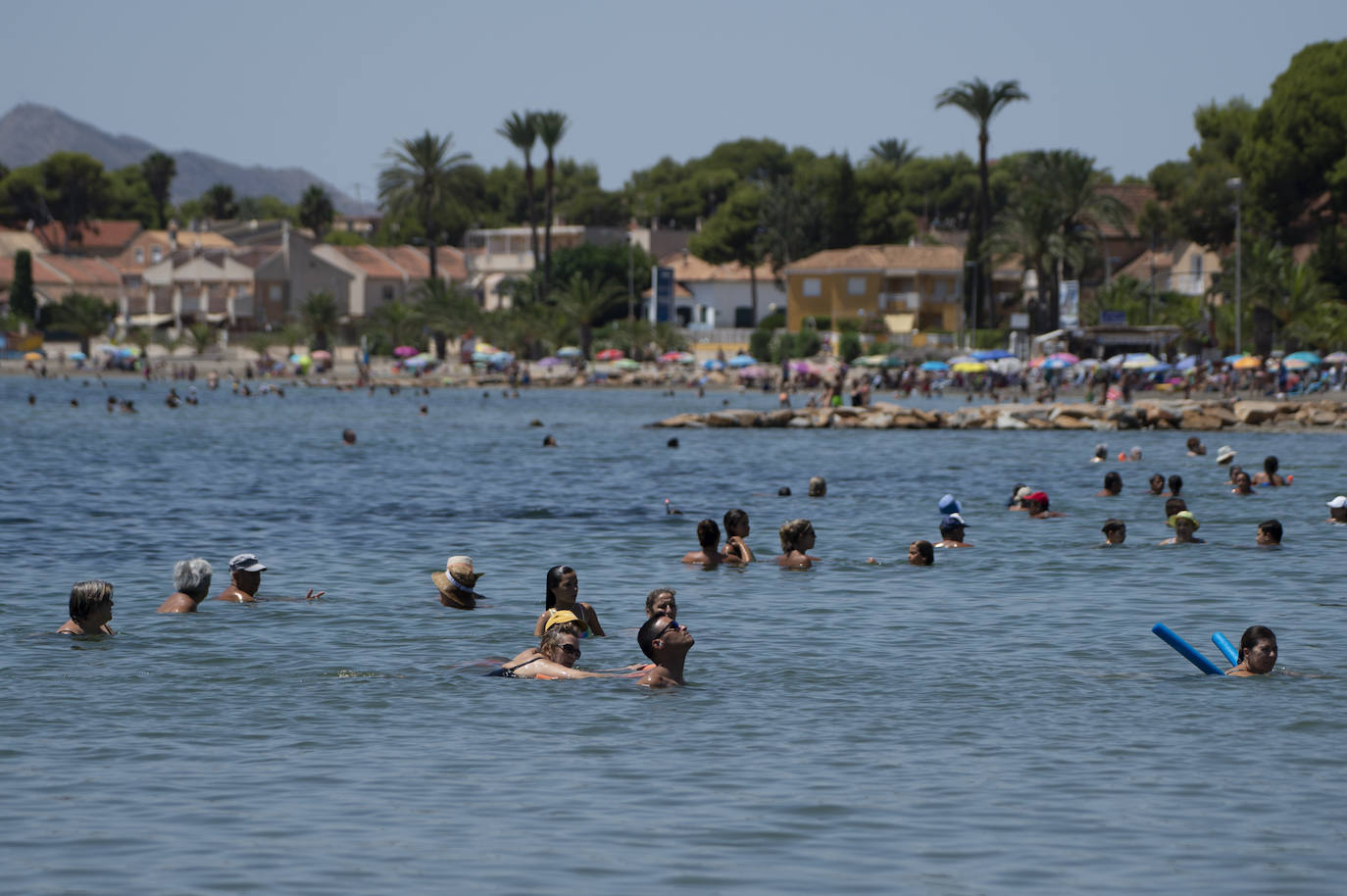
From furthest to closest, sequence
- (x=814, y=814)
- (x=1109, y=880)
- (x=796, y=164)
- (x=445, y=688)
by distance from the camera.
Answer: (x=796, y=164)
(x=445, y=688)
(x=814, y=814)
(x=1109, y=880)

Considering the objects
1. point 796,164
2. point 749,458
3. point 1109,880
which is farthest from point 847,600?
point 796,164

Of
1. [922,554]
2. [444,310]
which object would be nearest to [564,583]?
[922,554]

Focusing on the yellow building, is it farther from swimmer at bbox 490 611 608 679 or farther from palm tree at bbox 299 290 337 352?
swimmer at bbox 490 611 608 679

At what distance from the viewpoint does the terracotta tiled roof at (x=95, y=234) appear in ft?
490

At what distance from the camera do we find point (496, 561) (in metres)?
22.5

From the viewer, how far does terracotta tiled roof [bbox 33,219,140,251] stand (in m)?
150

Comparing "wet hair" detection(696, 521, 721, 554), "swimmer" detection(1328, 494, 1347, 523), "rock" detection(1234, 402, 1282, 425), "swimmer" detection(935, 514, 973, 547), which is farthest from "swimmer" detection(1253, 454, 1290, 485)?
"rock" detection(1234, 402, 1282, 425)

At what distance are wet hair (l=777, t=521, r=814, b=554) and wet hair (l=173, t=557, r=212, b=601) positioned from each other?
7173mm

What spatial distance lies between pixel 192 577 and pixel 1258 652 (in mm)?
10138

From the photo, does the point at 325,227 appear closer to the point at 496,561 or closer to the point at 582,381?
the point at 582,381

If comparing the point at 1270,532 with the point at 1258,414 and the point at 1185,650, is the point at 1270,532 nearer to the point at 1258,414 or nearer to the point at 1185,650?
the point at 1185,650

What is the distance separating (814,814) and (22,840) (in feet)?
14.6

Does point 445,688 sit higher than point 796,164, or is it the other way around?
point 796,164

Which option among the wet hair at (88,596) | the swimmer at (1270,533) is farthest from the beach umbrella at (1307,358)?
the wet hair at (88,596)
